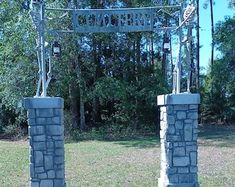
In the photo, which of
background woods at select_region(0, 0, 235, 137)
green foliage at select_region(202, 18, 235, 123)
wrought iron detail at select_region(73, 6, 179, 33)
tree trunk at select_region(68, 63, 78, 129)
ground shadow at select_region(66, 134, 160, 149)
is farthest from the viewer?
green foliage at select_region(202, 18, 235, 123)

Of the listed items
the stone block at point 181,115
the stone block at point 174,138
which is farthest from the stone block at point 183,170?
the stone block at point 181,115

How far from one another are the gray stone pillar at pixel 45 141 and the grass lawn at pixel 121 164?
3.32 ft

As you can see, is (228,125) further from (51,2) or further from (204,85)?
(51,2)

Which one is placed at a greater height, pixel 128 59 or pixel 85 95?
pixel 128 59

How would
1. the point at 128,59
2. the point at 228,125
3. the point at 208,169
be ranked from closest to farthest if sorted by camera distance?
the point at 208,169 → the point at 128,59 → the point at 228,125

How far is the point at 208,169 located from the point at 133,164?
71.3 inches

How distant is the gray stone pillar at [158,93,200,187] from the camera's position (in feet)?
24.2

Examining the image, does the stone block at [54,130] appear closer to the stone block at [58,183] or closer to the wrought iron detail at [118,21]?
the stone block at [58,183]

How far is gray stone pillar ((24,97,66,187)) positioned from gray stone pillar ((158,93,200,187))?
1.73 metres

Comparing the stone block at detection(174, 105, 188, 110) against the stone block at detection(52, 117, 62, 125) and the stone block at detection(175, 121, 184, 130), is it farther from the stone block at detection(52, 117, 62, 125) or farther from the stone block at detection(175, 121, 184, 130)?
the stone block at detection(52, 117, 62, 125)

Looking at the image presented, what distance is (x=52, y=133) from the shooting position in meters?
7.23

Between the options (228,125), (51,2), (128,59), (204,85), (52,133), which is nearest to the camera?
(52,133)

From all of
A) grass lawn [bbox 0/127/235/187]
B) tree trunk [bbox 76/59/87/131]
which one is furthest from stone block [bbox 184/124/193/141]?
tree trunk [bbox 76/59/87/131]

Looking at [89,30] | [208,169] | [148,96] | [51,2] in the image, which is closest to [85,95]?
[148,96]
